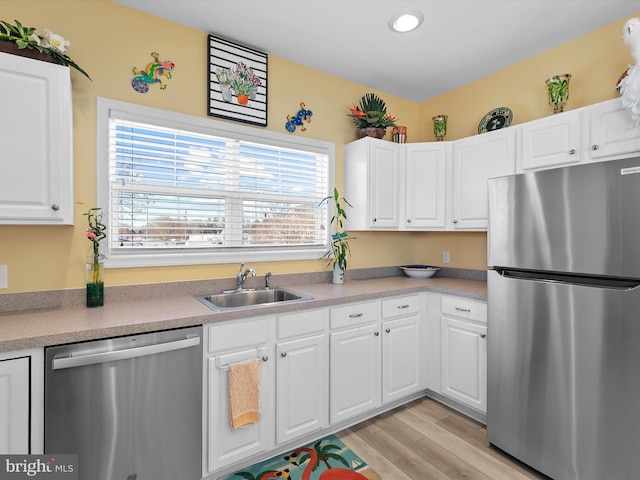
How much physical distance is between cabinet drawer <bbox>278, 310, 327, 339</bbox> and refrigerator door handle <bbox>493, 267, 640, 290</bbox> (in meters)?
1.13

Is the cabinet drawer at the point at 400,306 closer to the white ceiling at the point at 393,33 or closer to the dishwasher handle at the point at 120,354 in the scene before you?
the dishwasher handle at the point at 120,354

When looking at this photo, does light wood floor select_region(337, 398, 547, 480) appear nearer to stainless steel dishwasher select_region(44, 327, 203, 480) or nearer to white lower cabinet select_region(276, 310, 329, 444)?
white lower cabinet select_region(276, 310, 329, 444)

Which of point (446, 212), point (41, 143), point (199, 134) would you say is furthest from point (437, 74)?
point (41, 143)

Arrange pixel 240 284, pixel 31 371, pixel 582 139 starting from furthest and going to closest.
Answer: pixel 240 284 < pixel 582 139 < pixel 31 371

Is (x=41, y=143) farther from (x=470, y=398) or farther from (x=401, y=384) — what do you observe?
(x=470, y=398)

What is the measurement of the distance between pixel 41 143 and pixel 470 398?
299 centimetres

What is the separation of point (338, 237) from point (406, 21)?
1.57 m

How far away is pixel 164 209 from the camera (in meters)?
2.19

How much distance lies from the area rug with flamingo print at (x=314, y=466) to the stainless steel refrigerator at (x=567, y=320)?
0.89m

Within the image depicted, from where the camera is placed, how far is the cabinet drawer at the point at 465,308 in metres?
2.32

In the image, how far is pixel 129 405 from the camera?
1.50m

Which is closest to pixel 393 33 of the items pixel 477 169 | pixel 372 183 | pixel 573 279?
pixel 372 183

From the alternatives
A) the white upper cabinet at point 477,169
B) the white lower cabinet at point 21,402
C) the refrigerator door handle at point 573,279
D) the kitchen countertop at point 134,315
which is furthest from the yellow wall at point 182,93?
the refrigerator door handle at point 573,279

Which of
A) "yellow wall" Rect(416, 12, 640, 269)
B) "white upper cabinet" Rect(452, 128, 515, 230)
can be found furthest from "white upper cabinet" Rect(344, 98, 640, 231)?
"yellow wall" Rect(416, 12, 640, 269)
